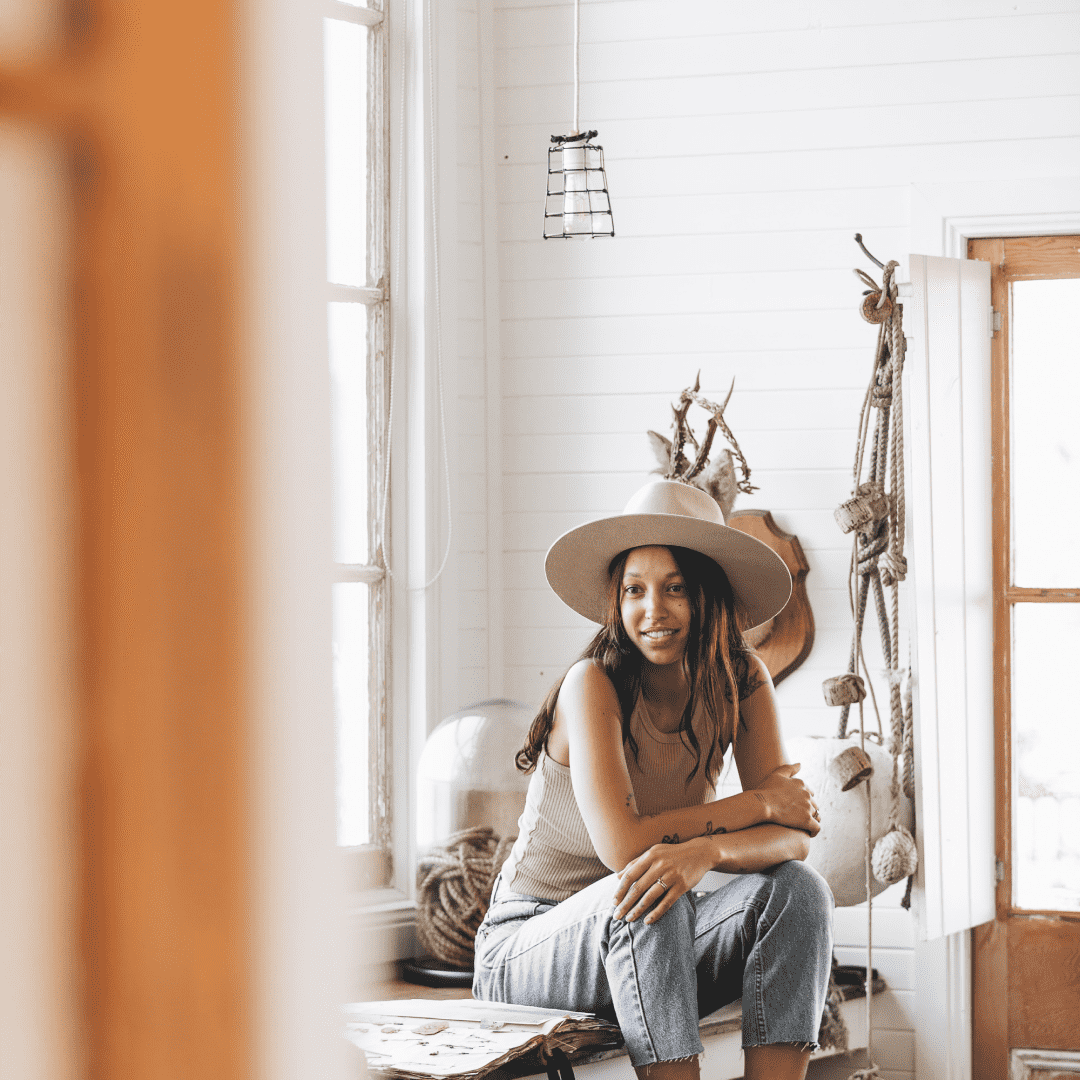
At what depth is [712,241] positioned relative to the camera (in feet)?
10.3

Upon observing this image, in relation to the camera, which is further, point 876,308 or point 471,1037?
point 876,308

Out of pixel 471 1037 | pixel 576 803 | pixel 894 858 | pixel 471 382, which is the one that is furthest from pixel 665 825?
pixel 471 382

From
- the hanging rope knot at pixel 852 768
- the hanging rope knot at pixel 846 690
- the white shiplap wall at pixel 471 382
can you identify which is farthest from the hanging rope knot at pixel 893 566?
the white shiplap wall at pixel 471 382

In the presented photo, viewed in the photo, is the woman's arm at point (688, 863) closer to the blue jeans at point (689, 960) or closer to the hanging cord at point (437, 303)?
the blue jeans at point (689, 960)

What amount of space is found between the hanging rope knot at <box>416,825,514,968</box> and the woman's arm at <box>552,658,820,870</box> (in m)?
0.66

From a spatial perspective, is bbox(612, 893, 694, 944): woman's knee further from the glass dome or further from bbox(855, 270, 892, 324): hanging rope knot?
bbox(855, 270, 892, 324): hanging rope knot

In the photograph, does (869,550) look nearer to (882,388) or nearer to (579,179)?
(882,388)

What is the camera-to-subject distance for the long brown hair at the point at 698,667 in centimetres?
211

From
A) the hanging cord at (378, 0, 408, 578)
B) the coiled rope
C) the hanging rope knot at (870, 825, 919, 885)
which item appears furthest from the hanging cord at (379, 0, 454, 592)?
the hanging rope knot at (870, 825, 919, 885)

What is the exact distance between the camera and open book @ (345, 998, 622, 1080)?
6.01 ft

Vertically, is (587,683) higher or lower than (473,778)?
higher

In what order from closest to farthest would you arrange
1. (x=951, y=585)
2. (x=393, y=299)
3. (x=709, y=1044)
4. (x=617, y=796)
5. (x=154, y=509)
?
1. (x=154, y=509)
2. (x=617, y=796)
3. (x=709, y=1044)
4. (x=951, y=585)
5. (x=393, y=299)

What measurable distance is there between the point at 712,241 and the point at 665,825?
66.8 inches

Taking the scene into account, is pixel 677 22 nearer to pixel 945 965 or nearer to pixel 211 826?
pixel 945 965
